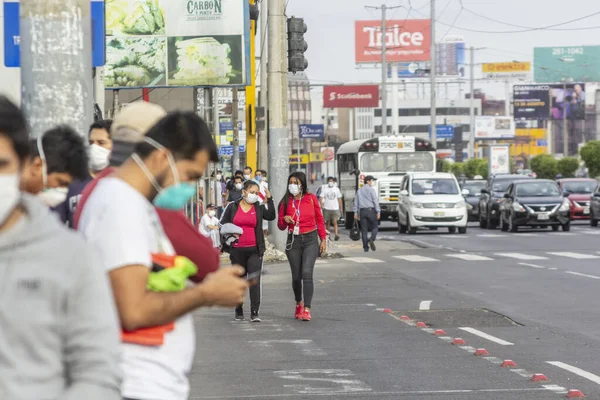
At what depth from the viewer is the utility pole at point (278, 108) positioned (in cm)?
2793

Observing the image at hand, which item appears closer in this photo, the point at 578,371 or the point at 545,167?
the point at 578,371

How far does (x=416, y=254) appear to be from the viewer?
2977 centimetres

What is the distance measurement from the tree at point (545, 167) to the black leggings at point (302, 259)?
277 ft

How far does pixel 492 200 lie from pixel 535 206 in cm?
485

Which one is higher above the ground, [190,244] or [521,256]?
[190,244]

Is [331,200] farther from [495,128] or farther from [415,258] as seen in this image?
[495,128]

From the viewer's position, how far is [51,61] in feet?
20.3

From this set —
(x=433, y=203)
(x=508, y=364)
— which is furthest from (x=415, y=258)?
(x=508, y=364)

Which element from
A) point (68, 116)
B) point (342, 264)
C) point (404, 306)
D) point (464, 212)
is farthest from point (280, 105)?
point (68, 116)

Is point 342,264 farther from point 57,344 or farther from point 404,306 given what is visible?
point 57,344

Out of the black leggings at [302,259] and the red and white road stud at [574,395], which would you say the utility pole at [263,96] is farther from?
the red and white road stud at [574,395]

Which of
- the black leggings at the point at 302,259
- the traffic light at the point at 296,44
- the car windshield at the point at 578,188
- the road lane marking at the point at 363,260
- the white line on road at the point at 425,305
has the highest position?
the traffic light at the point at 296,44

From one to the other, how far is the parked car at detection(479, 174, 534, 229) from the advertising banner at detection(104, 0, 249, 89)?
1512 cm

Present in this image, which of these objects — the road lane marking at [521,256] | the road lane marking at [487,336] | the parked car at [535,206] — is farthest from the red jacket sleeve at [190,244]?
the parked car at [535,206]
